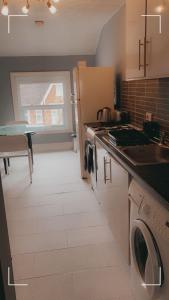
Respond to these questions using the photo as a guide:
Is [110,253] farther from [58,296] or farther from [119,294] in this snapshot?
[58,296]

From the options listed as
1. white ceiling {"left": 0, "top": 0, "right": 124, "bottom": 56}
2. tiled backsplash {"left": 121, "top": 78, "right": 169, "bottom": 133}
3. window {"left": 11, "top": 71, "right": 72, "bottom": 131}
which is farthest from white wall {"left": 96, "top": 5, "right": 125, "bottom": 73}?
window {"left": 11, "top": 71, "right": 72, "bottom": 131}

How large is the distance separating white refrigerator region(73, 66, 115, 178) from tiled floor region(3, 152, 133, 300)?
85cm

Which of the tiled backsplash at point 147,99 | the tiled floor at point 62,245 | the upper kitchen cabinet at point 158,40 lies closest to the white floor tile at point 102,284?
the tiled floor at point 62,245

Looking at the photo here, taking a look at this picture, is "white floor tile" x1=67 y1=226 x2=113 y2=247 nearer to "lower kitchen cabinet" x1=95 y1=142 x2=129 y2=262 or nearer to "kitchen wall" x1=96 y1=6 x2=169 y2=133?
"lower kitchen cabinet" x1=95 y1=142 x2=129 y2=262

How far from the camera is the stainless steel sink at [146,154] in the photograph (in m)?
1.69

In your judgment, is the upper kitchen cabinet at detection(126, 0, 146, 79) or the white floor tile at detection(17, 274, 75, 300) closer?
the white floor tile at detection(17, 274, 75, 300)

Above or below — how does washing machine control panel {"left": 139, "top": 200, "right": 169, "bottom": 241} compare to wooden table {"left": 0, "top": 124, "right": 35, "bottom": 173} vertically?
below

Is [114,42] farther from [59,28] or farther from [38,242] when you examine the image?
[38,242]

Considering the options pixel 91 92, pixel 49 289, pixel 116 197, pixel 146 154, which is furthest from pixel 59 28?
pixel 49 289

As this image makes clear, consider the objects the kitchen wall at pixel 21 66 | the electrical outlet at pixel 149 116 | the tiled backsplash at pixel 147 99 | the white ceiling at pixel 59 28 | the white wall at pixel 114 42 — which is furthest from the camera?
the kitchen wall at pixel 21 66

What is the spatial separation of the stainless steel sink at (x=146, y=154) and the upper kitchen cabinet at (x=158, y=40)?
57cm

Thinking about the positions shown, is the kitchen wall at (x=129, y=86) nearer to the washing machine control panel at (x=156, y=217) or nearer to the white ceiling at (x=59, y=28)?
the white ceiling at (x=59, y=28)

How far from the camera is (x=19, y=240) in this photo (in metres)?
2.29

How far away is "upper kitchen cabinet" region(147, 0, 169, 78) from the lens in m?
1.52
